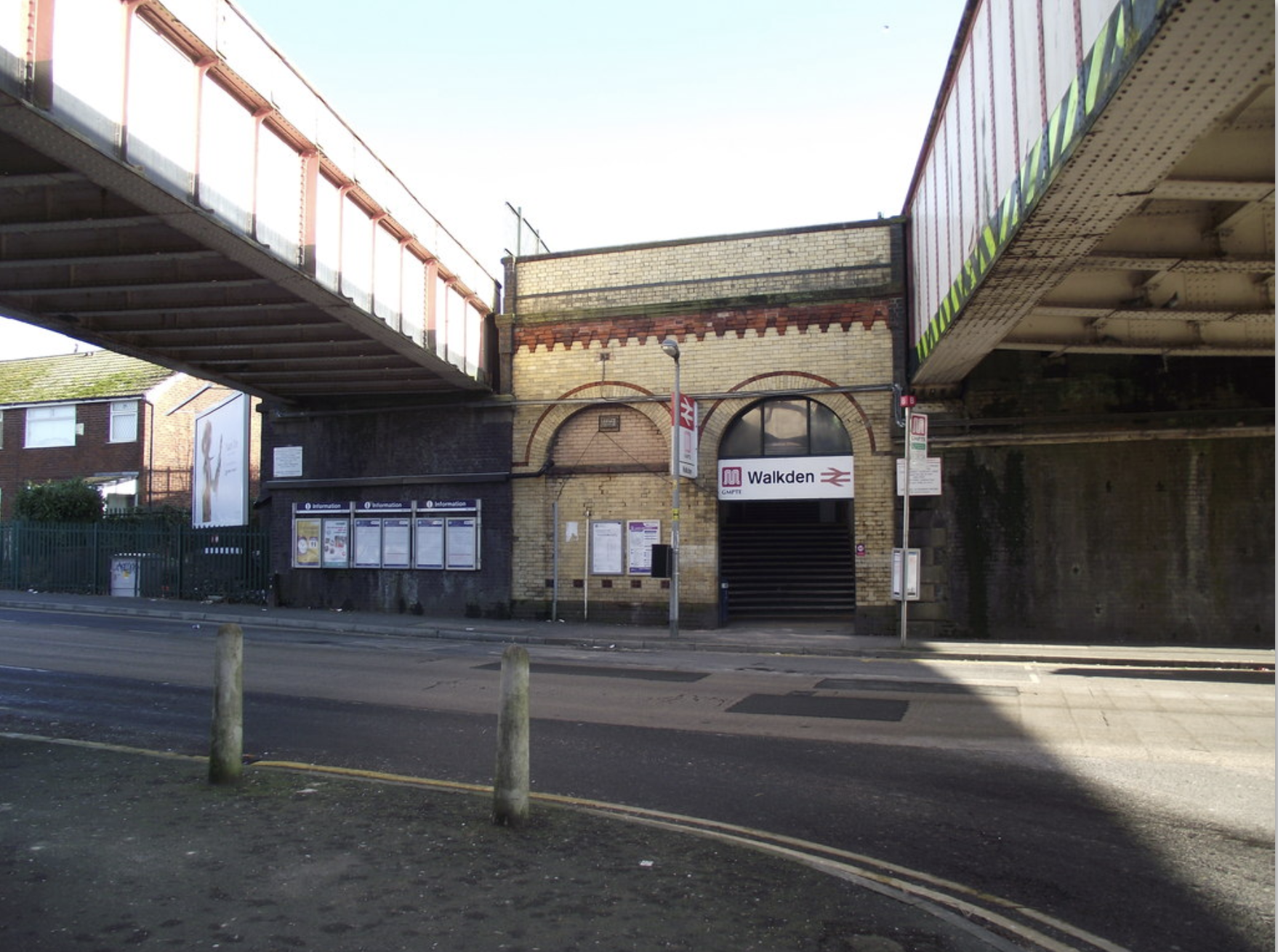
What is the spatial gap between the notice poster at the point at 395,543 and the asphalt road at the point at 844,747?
7.33m

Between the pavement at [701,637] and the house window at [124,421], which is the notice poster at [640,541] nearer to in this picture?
the pavement at [701,637]

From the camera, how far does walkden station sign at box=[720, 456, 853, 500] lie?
744 inches

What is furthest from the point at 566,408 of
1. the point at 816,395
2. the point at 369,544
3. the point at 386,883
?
the point at 386,883

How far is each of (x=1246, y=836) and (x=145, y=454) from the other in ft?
114

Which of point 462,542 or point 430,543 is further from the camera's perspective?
point 430,543

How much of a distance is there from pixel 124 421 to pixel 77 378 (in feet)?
14.6

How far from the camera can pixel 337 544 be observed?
22516mm

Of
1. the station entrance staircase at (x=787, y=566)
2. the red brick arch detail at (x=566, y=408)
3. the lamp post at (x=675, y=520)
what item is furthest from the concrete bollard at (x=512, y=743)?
the station entrance staircase at (x=787, y=566)

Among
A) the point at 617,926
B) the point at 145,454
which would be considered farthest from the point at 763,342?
the point at 145,454

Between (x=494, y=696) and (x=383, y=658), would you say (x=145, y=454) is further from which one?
(x=494, y=696)

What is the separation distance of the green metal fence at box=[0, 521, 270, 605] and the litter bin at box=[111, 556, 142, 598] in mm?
20

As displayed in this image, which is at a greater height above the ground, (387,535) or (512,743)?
(387,535)

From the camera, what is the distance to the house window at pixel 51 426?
112 ft

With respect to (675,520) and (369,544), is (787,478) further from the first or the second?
(369,544)
